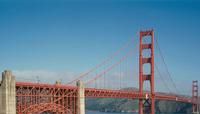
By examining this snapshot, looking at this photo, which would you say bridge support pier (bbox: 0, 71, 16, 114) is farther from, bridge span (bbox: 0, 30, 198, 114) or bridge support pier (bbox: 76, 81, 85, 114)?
bridge support pier (bbox: 76, 81, 85, 114)

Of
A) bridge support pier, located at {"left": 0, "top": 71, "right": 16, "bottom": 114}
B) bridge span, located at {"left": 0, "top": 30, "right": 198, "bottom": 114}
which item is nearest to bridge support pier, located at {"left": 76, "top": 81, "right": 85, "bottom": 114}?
bridge span, located at {"left": 0, "top": 30, "right": 198, "bottom": 114}

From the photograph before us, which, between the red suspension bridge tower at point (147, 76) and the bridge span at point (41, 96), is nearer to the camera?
the bridge span at point (41, 96)

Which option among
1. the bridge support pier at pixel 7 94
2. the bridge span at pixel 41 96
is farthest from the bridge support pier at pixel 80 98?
the bridge support pier at pixel 7 94

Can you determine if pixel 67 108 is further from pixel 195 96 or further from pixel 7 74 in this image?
pixel 195 96

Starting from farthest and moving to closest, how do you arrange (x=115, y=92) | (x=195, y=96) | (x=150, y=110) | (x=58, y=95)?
Result: (x=195, y=96)
(x=150, y=110)
(x=115, y=92)
(x=58, y=95)

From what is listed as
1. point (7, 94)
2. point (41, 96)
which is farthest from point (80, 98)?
point (7, 94)

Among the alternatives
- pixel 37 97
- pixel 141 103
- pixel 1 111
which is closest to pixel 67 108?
pixel 37 97

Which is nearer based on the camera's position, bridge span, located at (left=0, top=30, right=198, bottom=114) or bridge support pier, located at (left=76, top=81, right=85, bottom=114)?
bridge span, located at (left=0, top=30, right=198, bottom=114)

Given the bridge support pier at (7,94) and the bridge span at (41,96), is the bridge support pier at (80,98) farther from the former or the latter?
the bridge support pier at (7,94)
